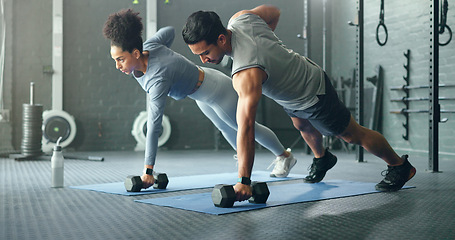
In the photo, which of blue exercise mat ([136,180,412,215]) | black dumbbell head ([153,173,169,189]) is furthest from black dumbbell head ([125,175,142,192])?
blue exercise mat ([136,180,412,215])

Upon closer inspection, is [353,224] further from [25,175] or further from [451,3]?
[451,3]

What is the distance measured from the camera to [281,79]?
245cm

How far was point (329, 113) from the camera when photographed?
261cm

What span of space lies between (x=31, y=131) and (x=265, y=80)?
3932 millimetres

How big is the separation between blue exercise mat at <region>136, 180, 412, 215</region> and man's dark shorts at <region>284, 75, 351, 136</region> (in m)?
0.37

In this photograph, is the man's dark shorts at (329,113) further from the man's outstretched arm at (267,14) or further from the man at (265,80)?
the man's outstretched arm at (267,14)

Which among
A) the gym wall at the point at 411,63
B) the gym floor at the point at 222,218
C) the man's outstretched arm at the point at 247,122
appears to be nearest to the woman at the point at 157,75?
the gym floor at the point at 222,218

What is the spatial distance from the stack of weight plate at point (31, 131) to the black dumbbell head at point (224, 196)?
3834 millimetres

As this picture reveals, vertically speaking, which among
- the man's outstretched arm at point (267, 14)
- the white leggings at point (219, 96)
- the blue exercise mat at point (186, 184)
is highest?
the man's outstretched arm at point (267, 14)

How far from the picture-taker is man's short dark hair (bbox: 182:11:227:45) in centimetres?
229

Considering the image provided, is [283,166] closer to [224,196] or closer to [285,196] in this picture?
[285,196]

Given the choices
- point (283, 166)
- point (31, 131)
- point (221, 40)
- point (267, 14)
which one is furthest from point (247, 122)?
point (31, 131)

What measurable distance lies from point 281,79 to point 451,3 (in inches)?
143

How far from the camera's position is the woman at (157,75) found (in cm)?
280
